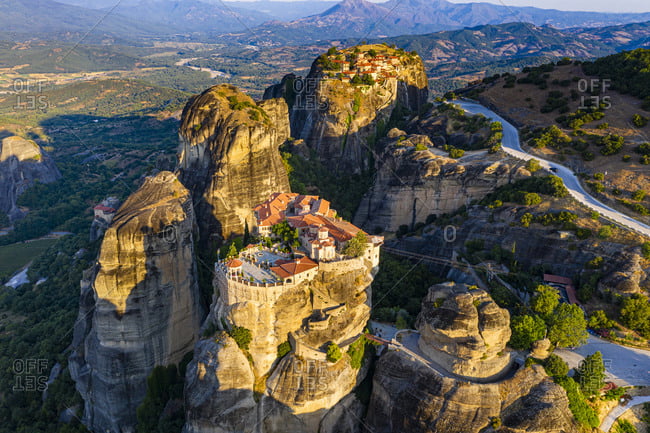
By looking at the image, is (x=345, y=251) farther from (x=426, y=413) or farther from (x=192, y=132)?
(x=192, y=132)

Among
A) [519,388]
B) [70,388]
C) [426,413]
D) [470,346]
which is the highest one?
[470,346]

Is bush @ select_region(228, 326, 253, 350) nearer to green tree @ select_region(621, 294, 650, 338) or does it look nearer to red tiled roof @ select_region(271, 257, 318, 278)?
red tiled roof @ select_region(271, 257, 318, 278)

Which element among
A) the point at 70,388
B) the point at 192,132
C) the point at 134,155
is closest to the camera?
the point at 70,388

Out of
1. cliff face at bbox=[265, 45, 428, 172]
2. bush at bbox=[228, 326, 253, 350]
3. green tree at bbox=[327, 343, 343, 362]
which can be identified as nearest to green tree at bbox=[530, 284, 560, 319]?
green tree at bbox=[327, 343, 343, 362]

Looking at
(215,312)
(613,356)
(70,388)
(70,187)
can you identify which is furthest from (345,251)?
(70,187)

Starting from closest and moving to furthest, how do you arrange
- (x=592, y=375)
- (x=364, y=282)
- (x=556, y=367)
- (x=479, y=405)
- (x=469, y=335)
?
(x=479, y=405) → (x=469, y=335) → (x=592, y=375) → (x=556, y=367) → (x=364, y=282)

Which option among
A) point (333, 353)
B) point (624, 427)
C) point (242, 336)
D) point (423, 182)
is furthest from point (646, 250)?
point (242, 336)

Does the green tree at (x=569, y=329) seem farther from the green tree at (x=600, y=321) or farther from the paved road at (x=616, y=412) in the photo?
the paved road at (x=616, y=412)

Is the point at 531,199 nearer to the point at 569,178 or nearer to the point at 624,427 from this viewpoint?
the point at 569,178
